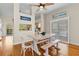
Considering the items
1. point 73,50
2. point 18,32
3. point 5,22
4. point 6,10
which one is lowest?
point 73,50

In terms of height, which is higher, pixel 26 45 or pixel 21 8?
pixel 21 8

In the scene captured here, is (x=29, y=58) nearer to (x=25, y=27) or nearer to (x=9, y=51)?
(x=9, y=51)

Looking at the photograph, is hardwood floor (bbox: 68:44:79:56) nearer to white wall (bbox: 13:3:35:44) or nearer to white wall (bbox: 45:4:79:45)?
white wall (bbox: 45:4:79:45)

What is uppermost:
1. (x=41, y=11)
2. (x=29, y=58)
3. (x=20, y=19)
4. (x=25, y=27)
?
(x=41, y=11)

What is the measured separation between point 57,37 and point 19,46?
0.55 metres

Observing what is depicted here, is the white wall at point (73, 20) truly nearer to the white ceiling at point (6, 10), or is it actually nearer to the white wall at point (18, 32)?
the white wall at point (18, 32)

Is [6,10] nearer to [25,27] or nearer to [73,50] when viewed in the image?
[25,27]

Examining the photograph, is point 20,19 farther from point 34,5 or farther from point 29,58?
point 29,58

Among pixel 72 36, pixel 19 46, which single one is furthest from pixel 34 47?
pixel 72 36

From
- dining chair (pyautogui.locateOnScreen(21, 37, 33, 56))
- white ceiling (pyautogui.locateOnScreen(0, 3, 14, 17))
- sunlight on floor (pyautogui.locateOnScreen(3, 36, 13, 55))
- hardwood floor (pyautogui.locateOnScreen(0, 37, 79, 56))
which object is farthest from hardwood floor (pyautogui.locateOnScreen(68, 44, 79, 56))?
white ceiling (pyautogui.locateOnScreen(0, 3, 14, 17))

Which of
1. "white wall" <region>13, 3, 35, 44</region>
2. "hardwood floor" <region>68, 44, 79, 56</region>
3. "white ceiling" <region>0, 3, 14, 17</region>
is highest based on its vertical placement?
"white ceiling" <region>0, 3, 14, 17</region>

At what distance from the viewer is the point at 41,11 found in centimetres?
149

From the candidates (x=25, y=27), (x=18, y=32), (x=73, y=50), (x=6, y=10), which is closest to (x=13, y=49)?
(x=18, y=32)

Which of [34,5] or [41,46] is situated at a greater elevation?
[34,5]
